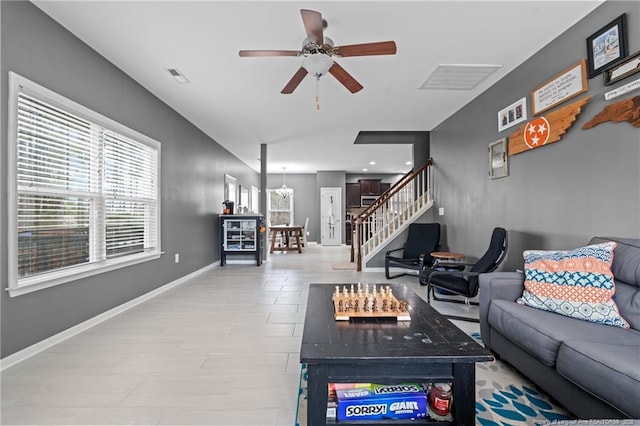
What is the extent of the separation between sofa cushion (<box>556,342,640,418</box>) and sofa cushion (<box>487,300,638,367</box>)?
0.06 metres

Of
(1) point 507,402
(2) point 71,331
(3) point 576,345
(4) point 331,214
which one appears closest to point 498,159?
(3) point 576,345

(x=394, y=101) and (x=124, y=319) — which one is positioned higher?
(x=394, y=101)

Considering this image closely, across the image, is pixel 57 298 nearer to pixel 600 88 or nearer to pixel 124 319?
pixel 124 319

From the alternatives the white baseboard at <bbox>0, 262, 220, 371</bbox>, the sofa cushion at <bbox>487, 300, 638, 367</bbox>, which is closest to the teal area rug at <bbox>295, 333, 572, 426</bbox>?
the sofa cushion at <bbox>487, 300, 638, 367</bbox>

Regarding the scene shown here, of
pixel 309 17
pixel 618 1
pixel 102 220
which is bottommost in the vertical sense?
pixel 102 220

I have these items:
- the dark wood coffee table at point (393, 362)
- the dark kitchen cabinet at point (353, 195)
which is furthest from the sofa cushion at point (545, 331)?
the dark kitchen cabinet at point (353, 195)

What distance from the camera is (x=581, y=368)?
4.42 ft

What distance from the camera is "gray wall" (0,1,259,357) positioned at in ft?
6.98

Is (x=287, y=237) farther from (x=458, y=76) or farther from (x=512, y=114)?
(x=512, y=114)

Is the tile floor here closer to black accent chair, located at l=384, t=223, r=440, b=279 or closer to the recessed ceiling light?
black accent chair, located at l=384, t=223, r=440, b=279

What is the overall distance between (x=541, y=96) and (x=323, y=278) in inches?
149

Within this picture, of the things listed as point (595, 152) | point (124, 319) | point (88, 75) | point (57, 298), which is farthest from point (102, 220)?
point (595, 152)

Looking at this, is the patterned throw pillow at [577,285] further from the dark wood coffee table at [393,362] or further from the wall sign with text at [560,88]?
the wall sign with text at [560,88]

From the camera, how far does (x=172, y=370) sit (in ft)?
6.65
